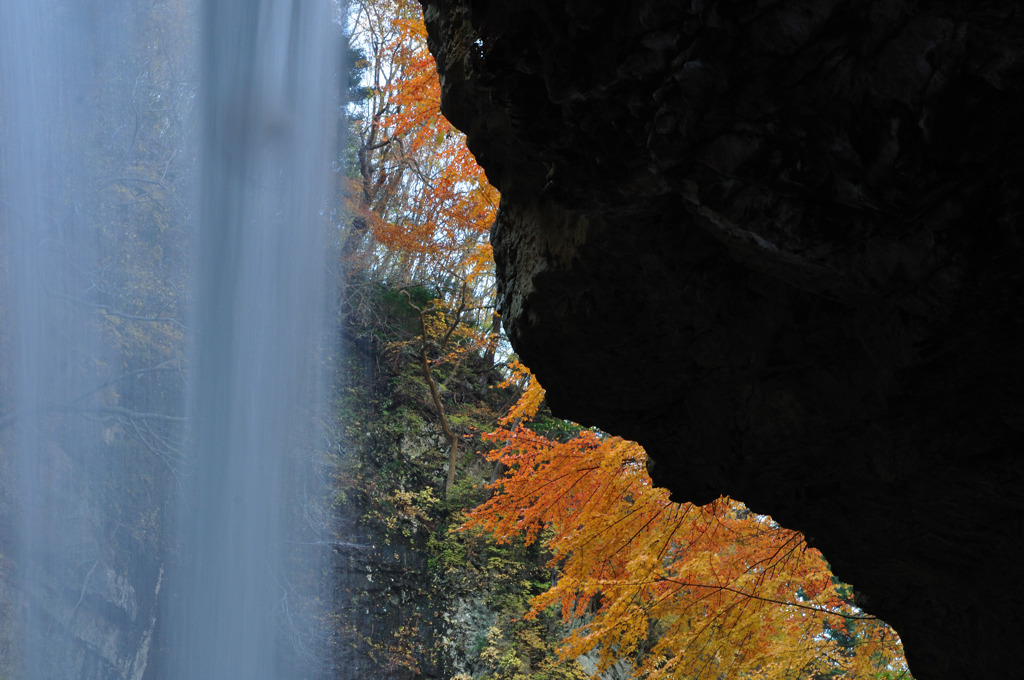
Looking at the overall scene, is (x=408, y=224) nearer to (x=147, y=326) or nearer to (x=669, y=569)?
(x=147, y=326)

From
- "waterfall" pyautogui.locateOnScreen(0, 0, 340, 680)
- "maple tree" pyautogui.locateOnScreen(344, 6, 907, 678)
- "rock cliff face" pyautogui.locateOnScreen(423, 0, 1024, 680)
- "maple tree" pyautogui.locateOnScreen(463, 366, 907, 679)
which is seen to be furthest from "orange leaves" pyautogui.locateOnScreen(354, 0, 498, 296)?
"rock cliff face" pyautogui.locateOnScreen(423, 0, 1024, 680)

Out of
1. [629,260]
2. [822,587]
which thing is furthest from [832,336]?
[822,587]

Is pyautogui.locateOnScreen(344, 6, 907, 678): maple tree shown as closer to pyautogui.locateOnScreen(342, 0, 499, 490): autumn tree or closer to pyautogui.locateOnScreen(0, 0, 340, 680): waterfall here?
pyautogui.locateOnScreen(0, 0, 340, 680): waterfall

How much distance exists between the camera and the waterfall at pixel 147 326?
7.94 meters

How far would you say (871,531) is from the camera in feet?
11.2

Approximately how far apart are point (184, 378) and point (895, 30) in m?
8.96

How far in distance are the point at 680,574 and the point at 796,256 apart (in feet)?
12.9

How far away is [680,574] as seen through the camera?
17.9 feet

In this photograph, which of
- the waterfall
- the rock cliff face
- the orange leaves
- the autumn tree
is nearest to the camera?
the rock cliff face

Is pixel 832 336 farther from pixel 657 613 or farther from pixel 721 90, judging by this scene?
pixel 657 613

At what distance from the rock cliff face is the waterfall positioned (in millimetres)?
6813

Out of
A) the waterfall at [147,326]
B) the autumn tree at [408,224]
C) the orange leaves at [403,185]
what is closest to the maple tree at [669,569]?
the waterfall at [147,326]

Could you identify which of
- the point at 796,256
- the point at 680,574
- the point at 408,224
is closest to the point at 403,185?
the point at 408,224

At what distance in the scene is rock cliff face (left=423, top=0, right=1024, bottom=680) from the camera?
1.78m
